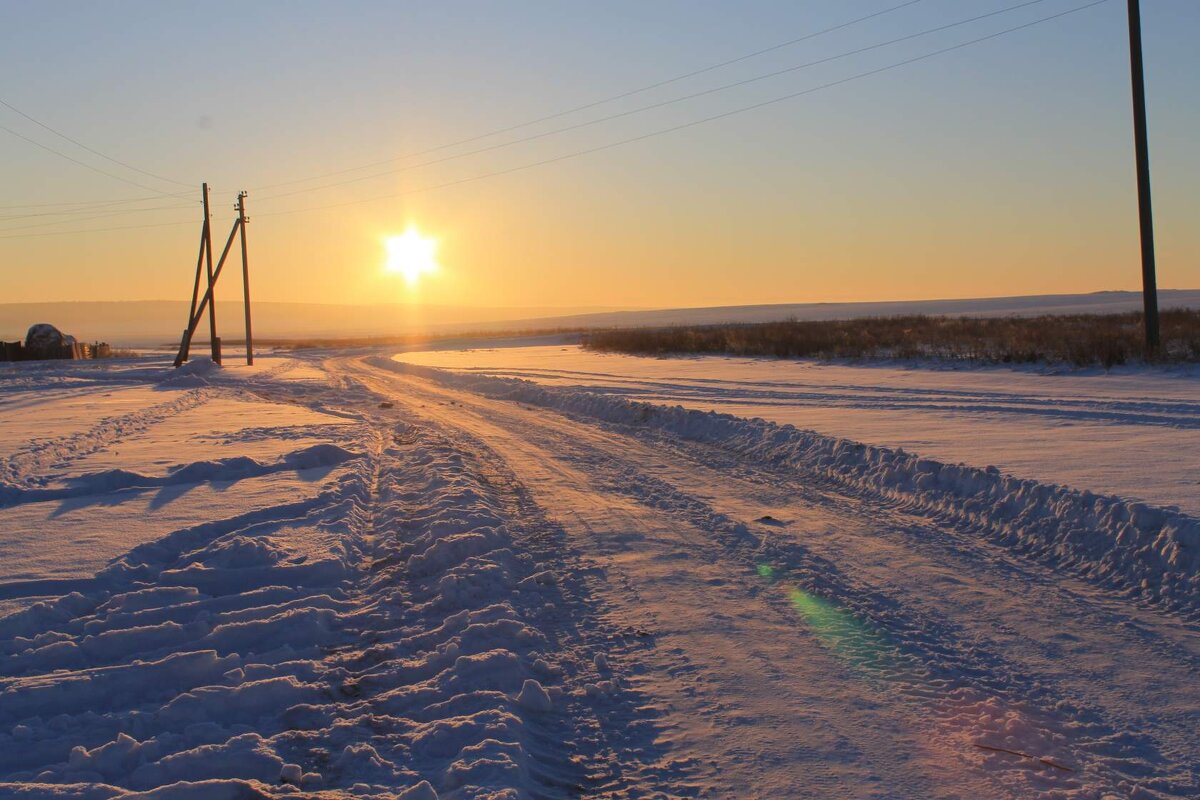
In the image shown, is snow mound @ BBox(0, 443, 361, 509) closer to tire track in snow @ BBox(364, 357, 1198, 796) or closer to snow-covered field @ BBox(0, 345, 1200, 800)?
snow-covered field @ BBox(0, 345, 1200, 800)

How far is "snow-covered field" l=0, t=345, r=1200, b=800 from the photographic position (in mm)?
4086

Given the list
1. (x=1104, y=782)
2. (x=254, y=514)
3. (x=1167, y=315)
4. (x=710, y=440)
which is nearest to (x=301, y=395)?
(x=710, y=440)

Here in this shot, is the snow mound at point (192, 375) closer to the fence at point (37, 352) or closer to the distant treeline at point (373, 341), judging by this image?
the fence at point (37, 352)

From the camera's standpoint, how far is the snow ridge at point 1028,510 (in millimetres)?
6648

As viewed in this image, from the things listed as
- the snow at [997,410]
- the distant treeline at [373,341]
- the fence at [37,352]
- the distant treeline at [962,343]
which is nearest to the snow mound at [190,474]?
the snow at [997,410]

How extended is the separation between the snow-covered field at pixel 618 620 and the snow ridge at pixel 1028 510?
3cm

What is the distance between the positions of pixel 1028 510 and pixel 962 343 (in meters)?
25.7

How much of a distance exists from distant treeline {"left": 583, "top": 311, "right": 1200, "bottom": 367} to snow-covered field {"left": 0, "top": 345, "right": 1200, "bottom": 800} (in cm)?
1103

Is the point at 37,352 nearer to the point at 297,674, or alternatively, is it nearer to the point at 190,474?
the point at 190,474

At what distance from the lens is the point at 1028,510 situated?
8.38 meters

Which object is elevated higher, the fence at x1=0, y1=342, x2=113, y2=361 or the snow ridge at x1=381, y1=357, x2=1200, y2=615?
the fence at x1=0, y1=342, x2=113, y2=361

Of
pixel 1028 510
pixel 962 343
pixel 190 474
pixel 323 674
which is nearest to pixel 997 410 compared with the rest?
pixel 1028 510

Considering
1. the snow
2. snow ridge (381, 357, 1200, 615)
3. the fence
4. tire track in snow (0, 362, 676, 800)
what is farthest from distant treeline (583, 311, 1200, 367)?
the fence

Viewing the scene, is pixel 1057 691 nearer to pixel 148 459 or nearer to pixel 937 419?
pixel 937 419
